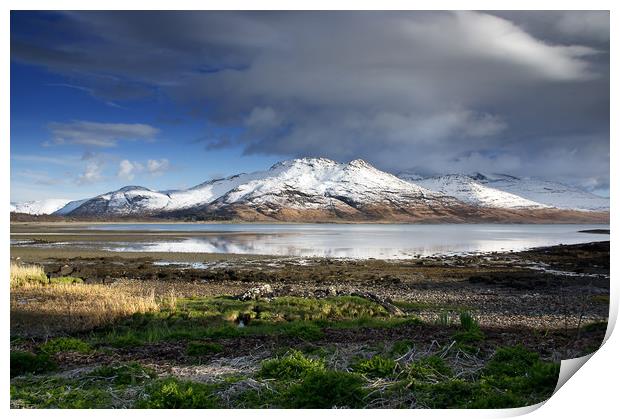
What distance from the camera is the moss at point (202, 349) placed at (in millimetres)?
8016

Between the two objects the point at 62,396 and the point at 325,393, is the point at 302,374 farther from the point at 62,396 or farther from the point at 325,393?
the point at 62,396

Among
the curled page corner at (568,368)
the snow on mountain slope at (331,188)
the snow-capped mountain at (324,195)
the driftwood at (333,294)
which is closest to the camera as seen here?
the curled page corner at (568,368)

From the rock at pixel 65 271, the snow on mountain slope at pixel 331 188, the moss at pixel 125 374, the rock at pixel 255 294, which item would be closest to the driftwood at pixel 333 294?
the rock at pixel 255 294

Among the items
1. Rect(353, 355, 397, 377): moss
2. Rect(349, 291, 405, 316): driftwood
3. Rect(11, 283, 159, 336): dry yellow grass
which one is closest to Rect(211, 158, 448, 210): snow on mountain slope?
Rect(11, 283, 159, 336): dry yellow grass

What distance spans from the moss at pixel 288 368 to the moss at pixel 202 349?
1694 millimetres

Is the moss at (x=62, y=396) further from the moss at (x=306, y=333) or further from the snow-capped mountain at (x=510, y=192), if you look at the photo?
the snow-capped mountain at (x=510, y=192)

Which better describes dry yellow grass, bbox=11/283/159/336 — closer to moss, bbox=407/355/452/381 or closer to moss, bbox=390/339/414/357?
moss, bbox=390/339/414/357

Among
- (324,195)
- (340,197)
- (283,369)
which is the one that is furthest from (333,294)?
(324,195)

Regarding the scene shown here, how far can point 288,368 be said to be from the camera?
656 cm

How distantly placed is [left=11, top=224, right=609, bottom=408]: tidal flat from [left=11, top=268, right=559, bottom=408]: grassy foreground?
0.06ft
